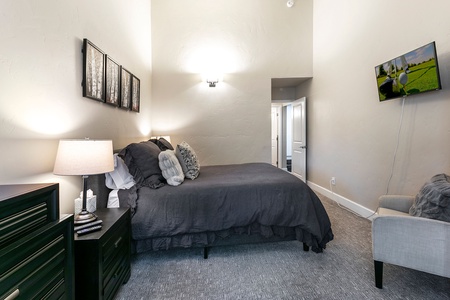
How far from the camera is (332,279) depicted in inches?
69.2

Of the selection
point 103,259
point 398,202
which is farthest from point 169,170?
point 398,202

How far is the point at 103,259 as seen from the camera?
1.34 m

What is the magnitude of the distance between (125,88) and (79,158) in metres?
1.69

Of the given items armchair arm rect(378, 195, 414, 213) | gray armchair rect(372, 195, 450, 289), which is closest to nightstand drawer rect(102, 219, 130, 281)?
gray armchair rect(372, 195, 450, 289)

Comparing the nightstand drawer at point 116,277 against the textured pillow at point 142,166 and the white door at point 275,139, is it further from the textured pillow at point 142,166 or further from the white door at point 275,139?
the white door at point 275,139

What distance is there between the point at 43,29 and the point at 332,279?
276cm

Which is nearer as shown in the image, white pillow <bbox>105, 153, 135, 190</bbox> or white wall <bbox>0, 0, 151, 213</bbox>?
white wall <bbox>0, 0, 151, 213</bbox>

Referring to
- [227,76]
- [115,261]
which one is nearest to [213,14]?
[227,76]

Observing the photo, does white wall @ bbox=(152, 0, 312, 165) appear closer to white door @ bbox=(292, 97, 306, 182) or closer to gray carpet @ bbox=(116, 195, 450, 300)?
white door @ bbox=(292, 97, 306, 182)

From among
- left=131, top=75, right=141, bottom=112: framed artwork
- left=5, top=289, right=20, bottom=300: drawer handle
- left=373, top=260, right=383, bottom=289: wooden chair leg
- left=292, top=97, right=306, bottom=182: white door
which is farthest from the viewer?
left=292, top=97, right=306, bottom=182: white door

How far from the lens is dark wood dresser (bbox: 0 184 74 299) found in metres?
0.77

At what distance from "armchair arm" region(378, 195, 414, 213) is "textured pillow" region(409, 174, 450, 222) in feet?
1.03

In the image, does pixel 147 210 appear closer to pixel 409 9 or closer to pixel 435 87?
pixel 435 87

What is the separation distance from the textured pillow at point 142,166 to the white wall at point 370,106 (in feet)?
8.53
